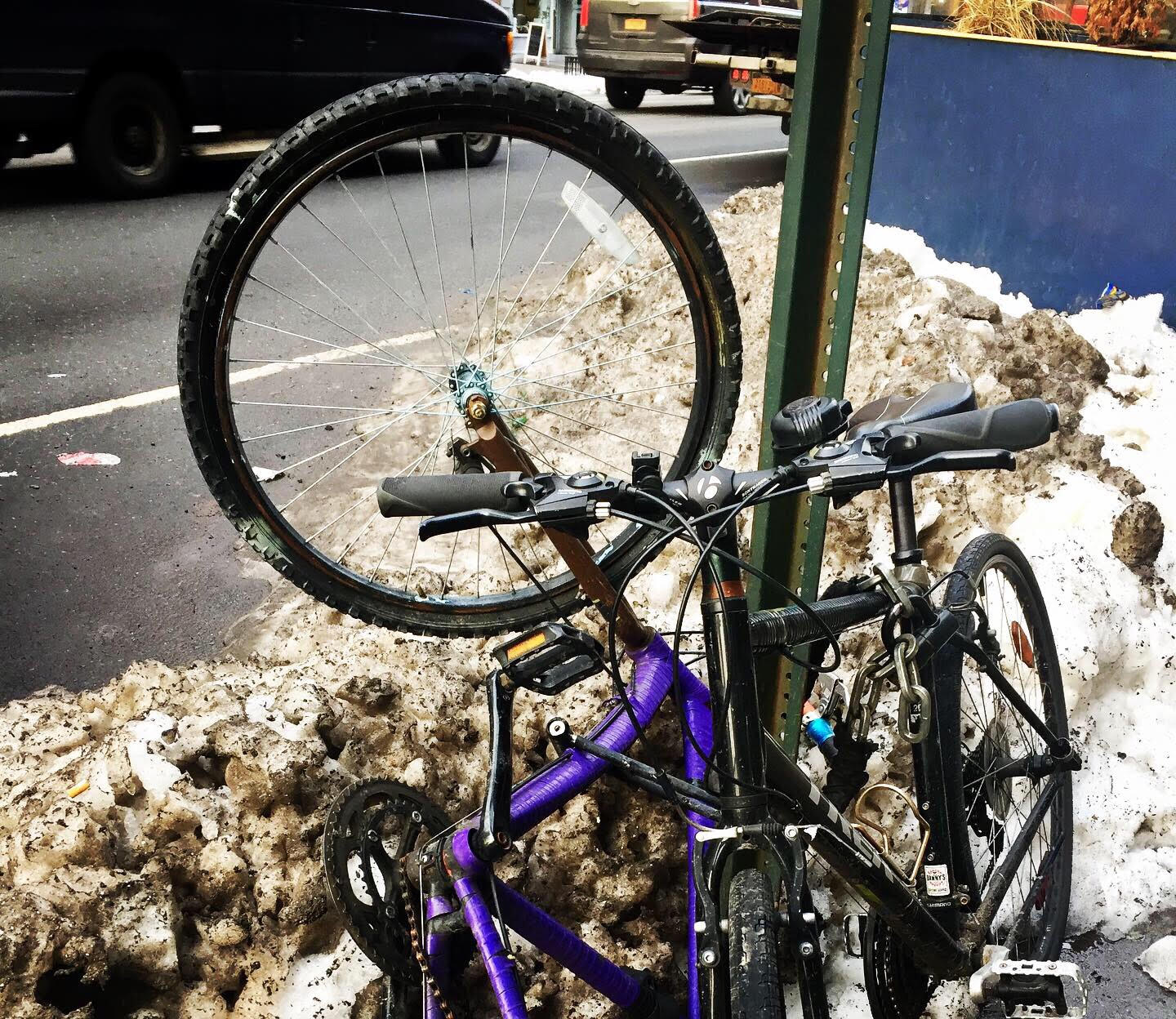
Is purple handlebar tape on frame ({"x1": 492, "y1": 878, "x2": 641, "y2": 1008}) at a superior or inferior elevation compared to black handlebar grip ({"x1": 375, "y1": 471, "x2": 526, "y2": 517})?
inferior

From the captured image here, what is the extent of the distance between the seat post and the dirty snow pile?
33.3 inches

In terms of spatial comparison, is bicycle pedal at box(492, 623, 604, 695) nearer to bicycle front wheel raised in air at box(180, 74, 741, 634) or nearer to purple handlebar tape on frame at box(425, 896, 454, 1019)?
bicycle front wheel raised in air at box(180, 74, 741, 634)

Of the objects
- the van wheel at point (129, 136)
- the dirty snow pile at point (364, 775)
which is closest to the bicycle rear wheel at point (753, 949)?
the dirty snow pile at point (364, 775)

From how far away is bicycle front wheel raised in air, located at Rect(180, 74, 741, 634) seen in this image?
2.00 meters

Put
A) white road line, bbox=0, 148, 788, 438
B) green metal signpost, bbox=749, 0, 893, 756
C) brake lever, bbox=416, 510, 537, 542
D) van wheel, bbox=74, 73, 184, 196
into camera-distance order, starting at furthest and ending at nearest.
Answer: van wheel, bbox=74, 73, 184, 196 < white road line, bbox=0, 148, 788, 438 < green metal signpost, bbox=749, 0, 893, 756 < brake lever, bbox=416, 510, 537, 542

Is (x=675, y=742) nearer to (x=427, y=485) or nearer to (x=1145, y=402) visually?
(x=427, y=485)

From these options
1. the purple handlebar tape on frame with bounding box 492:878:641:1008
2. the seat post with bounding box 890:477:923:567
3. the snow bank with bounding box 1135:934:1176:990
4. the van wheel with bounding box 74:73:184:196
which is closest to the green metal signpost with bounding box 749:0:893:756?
the seat post with bounding box 890:477:923:567

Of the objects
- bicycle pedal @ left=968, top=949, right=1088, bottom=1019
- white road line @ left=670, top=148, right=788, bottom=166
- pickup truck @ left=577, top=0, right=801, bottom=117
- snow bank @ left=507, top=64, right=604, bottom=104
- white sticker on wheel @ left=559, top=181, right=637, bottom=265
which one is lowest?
bicycle pedal @ left=968, top=949, right=1088, bottom=1019

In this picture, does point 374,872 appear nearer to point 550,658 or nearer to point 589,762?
point 589,762

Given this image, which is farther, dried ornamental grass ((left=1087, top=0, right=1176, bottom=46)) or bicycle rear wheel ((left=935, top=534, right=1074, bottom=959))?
dried ornamental grass ((left=1087, top=0, right=1176, bottom=46))

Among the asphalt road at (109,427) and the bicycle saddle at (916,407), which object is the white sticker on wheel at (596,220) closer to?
the bicycle saddle at (916,407)

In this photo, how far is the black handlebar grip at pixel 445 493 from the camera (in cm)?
156

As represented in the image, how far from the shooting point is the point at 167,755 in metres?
2.22

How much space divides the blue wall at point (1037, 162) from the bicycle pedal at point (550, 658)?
432cm
